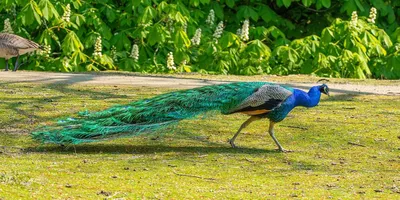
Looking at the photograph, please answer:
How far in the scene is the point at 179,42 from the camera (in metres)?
13.9

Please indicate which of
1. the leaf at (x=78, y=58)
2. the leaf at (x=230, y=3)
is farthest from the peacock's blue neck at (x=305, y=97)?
the leaf at (x=230, y=3)

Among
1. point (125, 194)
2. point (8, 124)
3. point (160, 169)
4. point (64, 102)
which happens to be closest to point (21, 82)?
point (64, 102)

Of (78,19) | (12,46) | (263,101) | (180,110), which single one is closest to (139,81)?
(12,46)

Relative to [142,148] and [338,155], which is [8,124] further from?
[338,155]

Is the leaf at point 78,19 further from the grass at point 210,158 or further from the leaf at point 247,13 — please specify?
the grass at point 210,158

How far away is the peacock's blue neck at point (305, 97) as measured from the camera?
6992 millimetres

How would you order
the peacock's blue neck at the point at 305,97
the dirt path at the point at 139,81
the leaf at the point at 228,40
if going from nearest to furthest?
the peacock's blue neck at the point at 305,97 → the dirt path at the point at 139,81 → the leaf at the point at 228,40

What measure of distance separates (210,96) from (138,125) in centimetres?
64

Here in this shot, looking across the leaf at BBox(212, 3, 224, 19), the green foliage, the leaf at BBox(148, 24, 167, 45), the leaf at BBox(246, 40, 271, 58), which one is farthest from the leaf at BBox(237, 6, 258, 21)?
the leaf at BBox(148, 24, 167, 45)

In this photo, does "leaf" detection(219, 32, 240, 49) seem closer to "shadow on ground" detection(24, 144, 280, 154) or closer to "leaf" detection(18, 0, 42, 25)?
"leaf" detection(18, 0, 42, 25)

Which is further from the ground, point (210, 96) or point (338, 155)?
point (210, 96)

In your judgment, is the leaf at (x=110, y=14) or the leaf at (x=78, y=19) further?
the leaf at (x=110, y=14)

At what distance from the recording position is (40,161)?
20.3ft

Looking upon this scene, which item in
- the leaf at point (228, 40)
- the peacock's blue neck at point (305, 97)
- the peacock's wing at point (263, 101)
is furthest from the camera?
the leaf at point (228, 40)
